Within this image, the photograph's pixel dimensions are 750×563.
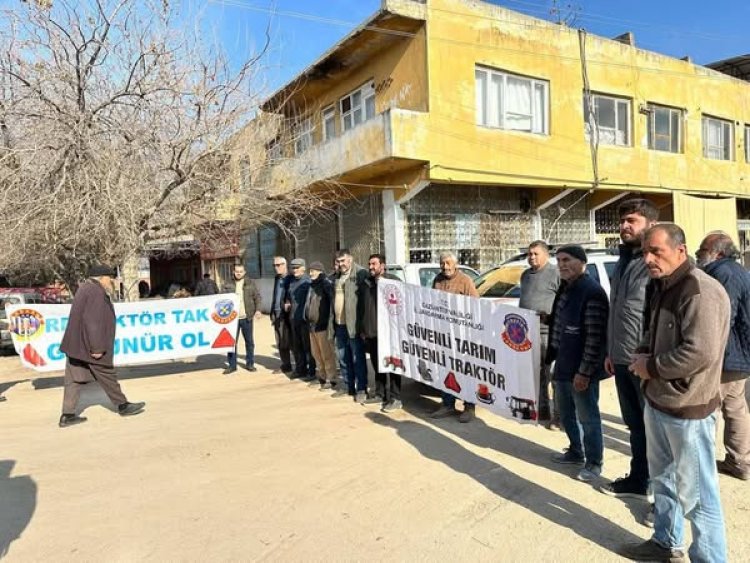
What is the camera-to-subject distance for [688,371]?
265 centimetres

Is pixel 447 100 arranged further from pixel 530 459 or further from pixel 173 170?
pixel 530 459

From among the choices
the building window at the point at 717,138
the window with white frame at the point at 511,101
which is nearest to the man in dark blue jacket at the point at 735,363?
the window with white frame at the point at 511,101

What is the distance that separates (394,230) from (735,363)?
35.3 ft

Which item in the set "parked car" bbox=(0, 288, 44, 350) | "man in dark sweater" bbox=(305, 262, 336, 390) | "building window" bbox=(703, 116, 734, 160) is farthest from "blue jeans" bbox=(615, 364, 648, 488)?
"building window" bbox=(703, 116, 734, 160)

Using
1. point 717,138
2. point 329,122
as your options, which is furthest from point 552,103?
point 717,138

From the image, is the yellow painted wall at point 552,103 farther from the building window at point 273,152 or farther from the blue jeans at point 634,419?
the blue jeans at point 634,419

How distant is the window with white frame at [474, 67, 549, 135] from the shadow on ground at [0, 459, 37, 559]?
12.6 metres

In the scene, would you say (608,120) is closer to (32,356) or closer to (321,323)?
(321,323)

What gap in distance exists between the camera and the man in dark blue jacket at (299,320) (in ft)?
26.4

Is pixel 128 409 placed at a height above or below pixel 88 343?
below

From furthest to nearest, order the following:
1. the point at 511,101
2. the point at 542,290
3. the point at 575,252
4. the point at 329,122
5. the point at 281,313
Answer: the point at 329,122
the point at 511,101
the point at 281,313
the point at 542,290
the point at 575,252

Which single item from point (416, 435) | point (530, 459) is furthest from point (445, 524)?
point (416, 435)

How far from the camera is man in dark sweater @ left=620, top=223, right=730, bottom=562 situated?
262 centimetres

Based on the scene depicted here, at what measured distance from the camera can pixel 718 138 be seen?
65.6 feet
